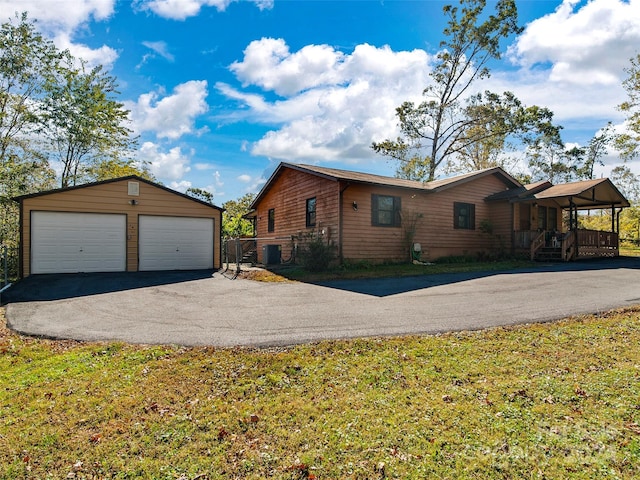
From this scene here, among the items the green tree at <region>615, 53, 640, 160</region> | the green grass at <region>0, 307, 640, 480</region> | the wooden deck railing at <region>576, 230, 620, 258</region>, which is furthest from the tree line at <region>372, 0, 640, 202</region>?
the green grass at <region>0, 307, 640, 480</region>

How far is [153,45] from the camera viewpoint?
43.7 feet

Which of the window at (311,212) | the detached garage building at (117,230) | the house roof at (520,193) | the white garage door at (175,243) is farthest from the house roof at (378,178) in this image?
the white garage door at (175,243)

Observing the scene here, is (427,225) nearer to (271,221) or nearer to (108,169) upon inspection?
(271,221)

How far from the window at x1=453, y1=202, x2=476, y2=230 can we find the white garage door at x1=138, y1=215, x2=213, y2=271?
11.1 meters

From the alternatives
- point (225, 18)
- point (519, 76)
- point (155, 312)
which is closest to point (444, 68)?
point (519, 76)

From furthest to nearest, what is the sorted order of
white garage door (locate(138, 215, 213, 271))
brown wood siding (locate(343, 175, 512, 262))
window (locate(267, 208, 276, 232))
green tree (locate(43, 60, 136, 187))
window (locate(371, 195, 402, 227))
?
green tree (locate(43, 60, 136, 187)) → window (locate(267, 208, 276, 232)) → window (locate(371, 195, 402, 227)) → white garage door (locate(138, 215, 213, 271)) → brown wood siding (locate(343, 175, 512, 262))

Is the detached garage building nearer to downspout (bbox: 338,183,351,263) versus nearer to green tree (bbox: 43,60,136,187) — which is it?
downspout (bbox: 338,183,351,263)

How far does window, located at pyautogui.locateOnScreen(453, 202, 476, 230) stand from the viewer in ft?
55.2

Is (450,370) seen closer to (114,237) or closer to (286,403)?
(286,403)

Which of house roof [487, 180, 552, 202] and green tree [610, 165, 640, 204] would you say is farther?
green tree [610, 165, 640, 204]

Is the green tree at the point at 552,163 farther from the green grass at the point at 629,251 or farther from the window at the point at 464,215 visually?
the window at the point at 464,215

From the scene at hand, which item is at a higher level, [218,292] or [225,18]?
[225,18]

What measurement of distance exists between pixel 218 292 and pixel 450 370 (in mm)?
6811

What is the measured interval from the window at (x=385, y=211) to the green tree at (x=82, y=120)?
17.7m
